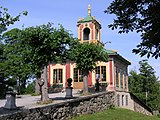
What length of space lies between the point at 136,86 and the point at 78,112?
35924 mm

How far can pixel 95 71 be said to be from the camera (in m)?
27.5

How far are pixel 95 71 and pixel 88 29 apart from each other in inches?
203

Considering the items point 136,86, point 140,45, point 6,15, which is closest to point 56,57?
point 6,15

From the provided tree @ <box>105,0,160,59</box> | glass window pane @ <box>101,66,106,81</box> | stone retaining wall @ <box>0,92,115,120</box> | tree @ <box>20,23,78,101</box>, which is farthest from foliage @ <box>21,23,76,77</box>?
glass window pane @ <box>101,66,106,81</box>

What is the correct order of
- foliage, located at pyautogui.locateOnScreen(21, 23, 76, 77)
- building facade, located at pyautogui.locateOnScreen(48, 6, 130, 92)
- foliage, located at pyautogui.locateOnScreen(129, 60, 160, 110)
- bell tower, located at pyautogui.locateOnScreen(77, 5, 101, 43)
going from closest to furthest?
foliage, located at pyautogui.locateOnScreen(21, 23, 76, 77), building facade, located at pyautogui.locateOnScreen(48, 6, 130, 92), bell tower, located at pyautogui.locateOnScreen(77, 5, 101, 43), foliage, located at pyautogui.locateOnScreen(129, 60, 160, 110)

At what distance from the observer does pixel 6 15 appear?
873 cm

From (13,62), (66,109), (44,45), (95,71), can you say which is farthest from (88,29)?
(66,109)

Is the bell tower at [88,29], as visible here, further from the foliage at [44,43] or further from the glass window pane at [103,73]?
the foliage at [44,43]

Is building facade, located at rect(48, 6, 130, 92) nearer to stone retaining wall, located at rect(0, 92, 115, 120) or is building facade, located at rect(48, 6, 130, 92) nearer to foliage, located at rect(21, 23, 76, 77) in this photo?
stone retaining wall, located at rect(0, 92, 115, 120)

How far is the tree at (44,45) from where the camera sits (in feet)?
51.3

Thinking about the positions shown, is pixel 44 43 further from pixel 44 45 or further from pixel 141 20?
pixel 141 20

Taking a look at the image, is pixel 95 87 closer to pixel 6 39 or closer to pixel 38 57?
pixel 38 57

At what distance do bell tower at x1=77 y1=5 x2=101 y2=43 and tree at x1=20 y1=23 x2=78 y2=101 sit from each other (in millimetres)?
12999

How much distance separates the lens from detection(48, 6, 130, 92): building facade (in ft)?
87.8
